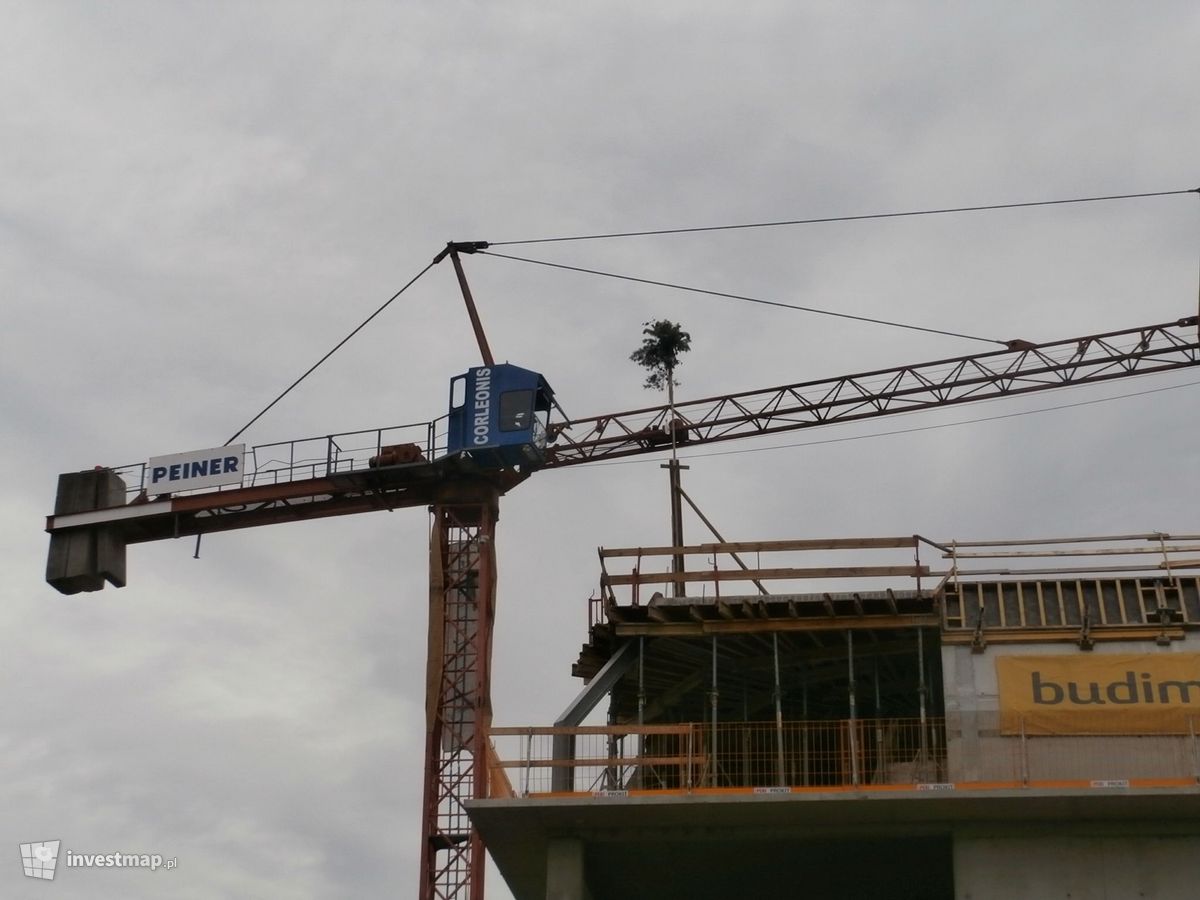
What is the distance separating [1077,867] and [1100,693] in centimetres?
371

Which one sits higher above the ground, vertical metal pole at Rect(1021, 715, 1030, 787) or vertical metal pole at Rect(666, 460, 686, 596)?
vertical metal pole at Rect(666, 460, 686, 596)

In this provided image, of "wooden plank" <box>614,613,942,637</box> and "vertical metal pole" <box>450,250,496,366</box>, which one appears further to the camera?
"vertical metal pole" <box>450,250,496,366</box>

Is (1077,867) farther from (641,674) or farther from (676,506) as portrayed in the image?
(676,506)

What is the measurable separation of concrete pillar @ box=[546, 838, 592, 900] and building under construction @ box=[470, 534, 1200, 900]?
41 millimetres

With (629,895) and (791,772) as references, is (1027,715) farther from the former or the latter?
(629,895)

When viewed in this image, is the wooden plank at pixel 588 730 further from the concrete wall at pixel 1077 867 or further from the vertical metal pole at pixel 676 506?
the vertical metal pole at pixel 676 506

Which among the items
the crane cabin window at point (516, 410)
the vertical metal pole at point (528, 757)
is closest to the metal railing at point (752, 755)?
the vertical metal pole at point (528, 757)

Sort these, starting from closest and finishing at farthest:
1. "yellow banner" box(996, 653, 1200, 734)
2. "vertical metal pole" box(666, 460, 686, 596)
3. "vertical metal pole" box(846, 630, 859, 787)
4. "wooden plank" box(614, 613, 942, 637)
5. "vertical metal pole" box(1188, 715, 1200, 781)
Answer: "vertical metal pole" box(846, 630, 859, 787) < "vertical metal pole" box(1188, 715, 1200, 781) < "yellow banner" box(996, 653, 1200, 734) < "wooden plank" box(614, 613, 942, 637) < "vertical metal pole" box(666, 460, 686, 596)

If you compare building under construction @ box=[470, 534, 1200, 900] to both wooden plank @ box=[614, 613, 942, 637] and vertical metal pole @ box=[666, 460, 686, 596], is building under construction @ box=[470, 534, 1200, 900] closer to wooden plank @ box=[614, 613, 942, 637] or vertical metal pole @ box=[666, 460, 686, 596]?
wooden plank @ box=[614, 613, 942, 637]

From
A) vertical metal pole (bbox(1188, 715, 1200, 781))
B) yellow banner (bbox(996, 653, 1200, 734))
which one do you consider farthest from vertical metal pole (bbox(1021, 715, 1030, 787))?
vertical metal pole (bbox(1188, 715, 1200, 781))

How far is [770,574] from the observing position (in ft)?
128

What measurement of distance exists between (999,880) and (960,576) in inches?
262

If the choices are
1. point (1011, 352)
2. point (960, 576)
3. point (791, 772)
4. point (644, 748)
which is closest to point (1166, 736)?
point (960, 576)

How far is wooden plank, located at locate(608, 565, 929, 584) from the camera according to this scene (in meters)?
38.1
